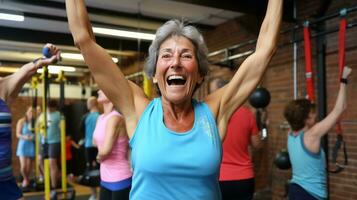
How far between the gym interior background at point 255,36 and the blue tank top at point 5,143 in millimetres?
1764

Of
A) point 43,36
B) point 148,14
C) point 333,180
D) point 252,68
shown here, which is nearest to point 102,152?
point 252,68

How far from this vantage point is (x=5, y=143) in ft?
6.78

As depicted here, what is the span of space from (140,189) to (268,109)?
393 cm

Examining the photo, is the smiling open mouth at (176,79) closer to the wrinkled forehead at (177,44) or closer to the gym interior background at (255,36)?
the wrinkled forehead at (177,44)

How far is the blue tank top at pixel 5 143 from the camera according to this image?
202cm

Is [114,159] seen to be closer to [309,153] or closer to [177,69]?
[309,153]

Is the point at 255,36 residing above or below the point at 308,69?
above

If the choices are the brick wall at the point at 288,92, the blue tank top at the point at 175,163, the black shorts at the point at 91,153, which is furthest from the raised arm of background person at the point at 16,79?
the black shorts at the point at 91,153

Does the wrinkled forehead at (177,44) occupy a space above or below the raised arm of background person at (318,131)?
above

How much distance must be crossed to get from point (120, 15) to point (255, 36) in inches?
82.2

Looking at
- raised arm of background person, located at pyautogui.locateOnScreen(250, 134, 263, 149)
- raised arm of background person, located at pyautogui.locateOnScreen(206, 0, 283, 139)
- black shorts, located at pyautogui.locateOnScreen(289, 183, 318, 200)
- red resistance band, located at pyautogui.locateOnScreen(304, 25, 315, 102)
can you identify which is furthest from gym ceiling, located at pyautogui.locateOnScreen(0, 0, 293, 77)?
raised arm of background person, located at pyautogui.locateOnScreen(206, 0, 283, 139)

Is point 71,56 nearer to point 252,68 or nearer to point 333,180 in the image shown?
point 333,180

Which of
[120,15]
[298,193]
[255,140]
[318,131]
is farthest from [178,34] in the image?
[120,15]

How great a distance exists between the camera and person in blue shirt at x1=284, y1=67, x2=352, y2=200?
2412mm
